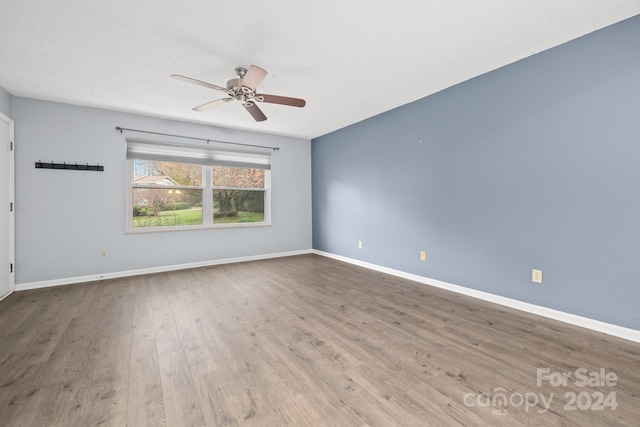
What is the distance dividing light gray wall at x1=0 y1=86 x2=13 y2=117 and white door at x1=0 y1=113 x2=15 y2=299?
87mm

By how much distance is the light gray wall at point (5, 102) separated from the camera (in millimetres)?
3184

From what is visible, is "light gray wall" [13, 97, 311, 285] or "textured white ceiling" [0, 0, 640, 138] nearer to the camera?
"textured white ceiling" [0, 0, 640, 138]

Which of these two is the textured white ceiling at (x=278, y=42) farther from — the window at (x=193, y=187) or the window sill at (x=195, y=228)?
the window sill at (x=195, y=228)

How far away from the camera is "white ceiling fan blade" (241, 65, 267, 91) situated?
2283mm

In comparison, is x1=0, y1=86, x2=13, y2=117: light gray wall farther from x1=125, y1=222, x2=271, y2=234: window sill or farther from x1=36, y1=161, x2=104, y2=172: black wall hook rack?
x1=125, y1=222, x2=271, y2=234: window sill

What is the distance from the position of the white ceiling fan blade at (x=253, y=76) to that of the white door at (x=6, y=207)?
317 centimetres

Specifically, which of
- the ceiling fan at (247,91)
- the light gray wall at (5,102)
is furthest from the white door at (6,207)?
the ceiling fan at (247,91)

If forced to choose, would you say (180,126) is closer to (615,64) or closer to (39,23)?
(39,23)

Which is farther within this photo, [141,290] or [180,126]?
[180,126]

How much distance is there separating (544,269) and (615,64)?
6.07ft

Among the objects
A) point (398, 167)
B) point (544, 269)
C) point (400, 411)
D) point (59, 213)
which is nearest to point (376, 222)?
point (398, 167)

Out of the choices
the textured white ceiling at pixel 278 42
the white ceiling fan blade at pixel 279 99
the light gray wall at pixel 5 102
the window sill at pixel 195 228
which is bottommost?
the window sill at pixel 195 228

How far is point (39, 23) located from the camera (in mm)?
2076

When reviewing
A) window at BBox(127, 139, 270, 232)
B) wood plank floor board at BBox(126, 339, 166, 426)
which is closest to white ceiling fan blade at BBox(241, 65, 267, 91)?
wood plank floor board at BBox(126, 339, 166, 426)
